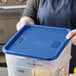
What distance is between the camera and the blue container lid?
2.36ft

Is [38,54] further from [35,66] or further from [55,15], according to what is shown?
[55,15]

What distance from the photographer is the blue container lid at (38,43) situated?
28.3 inches

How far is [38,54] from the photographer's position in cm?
71

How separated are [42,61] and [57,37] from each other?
5.2 inches

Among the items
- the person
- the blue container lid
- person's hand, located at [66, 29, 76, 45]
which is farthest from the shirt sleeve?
person's hand, located at [66, 29, 76, 45]

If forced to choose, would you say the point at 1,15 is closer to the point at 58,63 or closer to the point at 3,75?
the point at 3,75

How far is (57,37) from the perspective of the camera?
0.81m

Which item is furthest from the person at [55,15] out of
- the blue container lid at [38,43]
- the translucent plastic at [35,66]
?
the translucent plastic at [35,66]

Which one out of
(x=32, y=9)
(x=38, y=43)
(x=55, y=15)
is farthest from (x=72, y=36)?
(x=32, y=9)

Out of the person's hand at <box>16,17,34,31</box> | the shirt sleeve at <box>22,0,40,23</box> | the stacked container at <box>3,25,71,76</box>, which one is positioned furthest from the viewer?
the shirt sleeve at <box>22,0,40,23</box>

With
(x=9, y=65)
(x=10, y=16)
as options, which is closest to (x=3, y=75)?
(x=9, y=65)

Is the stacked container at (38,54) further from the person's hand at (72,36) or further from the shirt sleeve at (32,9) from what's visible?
the shirt sleeve at (32,9)

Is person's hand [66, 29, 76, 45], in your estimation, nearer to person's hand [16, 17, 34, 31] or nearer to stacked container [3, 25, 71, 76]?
stacked container [3, 25, 71, 76]

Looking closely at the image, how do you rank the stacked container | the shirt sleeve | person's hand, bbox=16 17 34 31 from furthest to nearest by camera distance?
the shirt sleeve, person's hand, bbox=16 17 34 31, the stacked container
